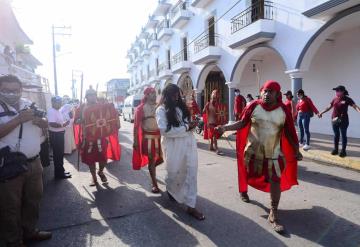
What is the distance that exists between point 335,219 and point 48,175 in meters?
5.66

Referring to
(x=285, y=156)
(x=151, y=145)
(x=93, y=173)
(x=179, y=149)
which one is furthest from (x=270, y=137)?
(x=93, y=173)

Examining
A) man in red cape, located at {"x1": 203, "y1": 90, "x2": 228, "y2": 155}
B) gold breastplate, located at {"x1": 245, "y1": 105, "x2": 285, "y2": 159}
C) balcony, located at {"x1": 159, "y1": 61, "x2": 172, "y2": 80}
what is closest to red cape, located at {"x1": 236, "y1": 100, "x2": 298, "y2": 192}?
gold breastplate, located at {"x1": 245, "y1": 105, "x2": 285, "y2": 159}

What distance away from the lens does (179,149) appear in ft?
13.7

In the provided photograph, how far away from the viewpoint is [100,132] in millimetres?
5695

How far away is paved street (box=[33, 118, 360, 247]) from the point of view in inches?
138

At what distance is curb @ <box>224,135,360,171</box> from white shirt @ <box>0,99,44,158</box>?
635 centimetres

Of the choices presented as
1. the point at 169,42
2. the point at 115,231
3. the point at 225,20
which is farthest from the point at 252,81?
the point at 115,231

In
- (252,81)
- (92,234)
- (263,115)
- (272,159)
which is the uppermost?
(252,81)

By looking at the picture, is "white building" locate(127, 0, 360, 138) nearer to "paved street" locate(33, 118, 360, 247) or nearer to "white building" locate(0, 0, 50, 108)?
"paved street" locate(33, 118, 360, 247)

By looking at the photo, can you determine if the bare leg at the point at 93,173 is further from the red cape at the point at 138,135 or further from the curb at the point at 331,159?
the curb at the point at 331,159

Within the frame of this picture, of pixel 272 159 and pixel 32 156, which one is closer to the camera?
pixel 32 156

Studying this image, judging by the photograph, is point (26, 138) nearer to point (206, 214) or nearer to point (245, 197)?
point (206, 214)

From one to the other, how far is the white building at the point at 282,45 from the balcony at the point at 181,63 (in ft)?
0.32

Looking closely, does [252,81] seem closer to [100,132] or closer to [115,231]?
[100,132]
